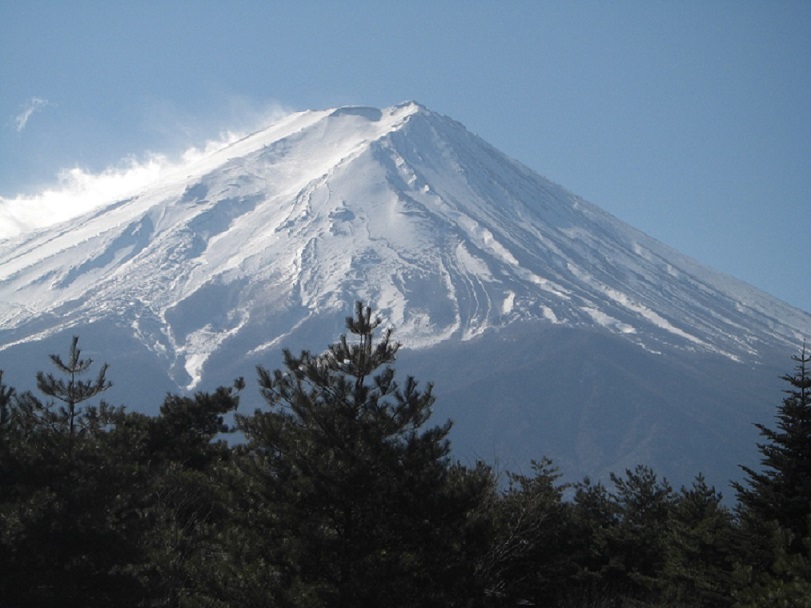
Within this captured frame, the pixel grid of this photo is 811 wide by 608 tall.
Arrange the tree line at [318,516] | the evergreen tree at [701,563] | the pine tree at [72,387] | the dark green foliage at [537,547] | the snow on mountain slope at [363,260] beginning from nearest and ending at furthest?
the tree line at [318,516], the evergreen tree at [701,563], the pine tree at [72,387], the dark green foliage at [537,547], the snow on mountain slope at [363,260]

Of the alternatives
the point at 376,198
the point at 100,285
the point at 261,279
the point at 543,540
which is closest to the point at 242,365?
the point at 261,279

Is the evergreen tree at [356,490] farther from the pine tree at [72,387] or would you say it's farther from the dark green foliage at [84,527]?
the pine tree at [72,387]

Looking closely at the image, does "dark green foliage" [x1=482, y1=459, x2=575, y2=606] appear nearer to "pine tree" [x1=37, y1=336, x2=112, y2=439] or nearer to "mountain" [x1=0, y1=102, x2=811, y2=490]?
"pine tree" [x1=37, y1=336, x2=112, y2=439]

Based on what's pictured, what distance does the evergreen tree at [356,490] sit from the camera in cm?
1141

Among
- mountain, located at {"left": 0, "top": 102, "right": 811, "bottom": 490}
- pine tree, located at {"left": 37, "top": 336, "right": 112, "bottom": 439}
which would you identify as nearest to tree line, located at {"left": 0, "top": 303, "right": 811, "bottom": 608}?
pine tree, located at {"left": 37, "top": 336, "right": 112, "bottom": 439}

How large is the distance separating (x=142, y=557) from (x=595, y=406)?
109197 mm

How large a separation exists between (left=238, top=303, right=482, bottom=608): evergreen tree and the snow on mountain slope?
Answer: 355 feet

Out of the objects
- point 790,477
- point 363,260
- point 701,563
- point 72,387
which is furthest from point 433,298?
point 790,477

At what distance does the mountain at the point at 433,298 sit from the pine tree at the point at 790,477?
265ft

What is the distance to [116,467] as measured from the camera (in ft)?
41.3

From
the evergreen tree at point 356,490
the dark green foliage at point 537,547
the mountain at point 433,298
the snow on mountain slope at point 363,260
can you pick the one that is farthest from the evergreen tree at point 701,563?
the snow on mountain slope at point 363,260

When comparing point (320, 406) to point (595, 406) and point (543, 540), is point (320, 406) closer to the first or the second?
point (543, 540)

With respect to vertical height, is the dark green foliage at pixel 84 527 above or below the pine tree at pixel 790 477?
below

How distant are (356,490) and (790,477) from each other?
723 centimetres
